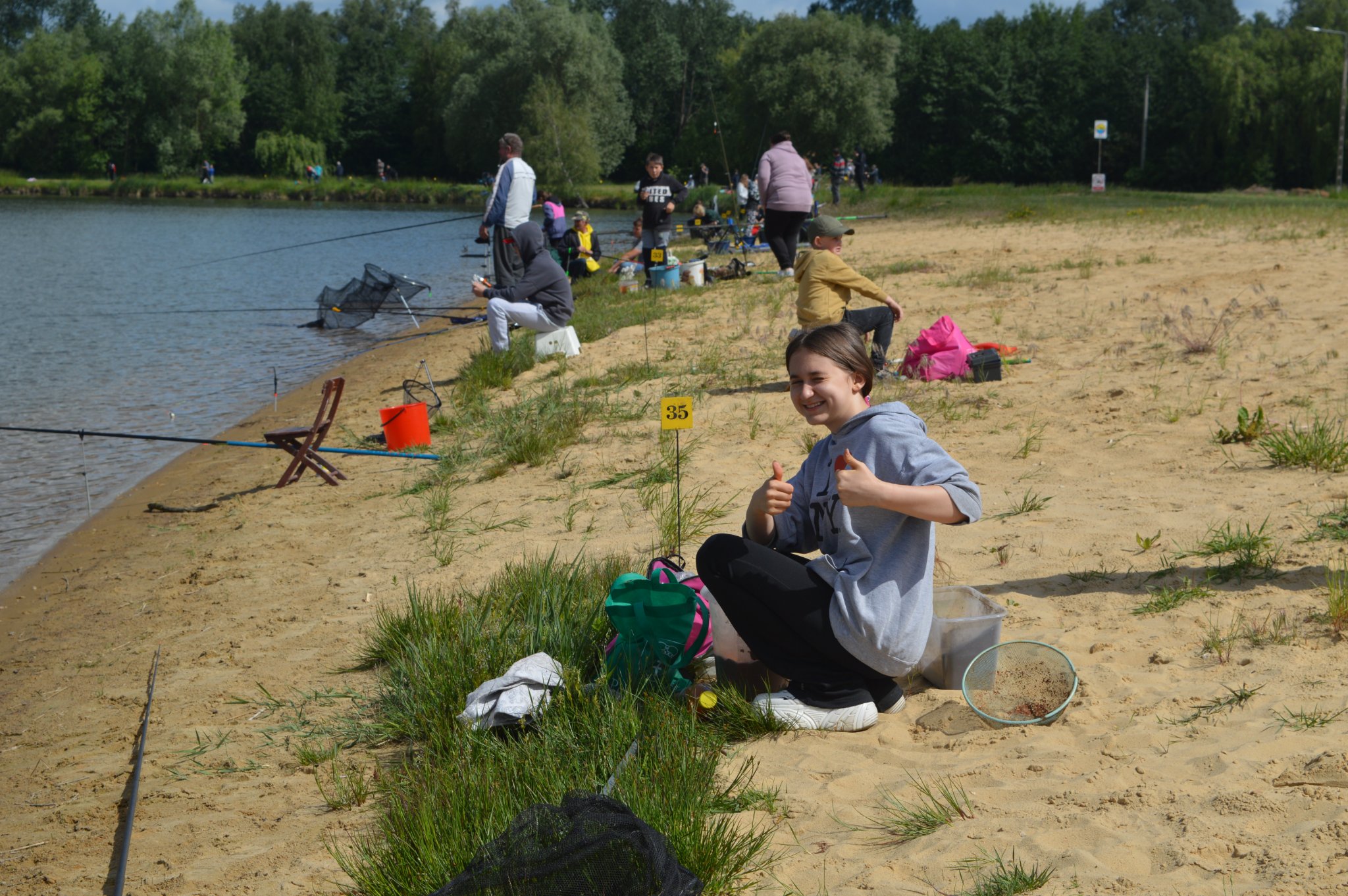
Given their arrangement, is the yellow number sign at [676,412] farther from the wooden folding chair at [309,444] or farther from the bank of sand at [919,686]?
the wooden folding chair at [309,444]

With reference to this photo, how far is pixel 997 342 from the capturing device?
917cm

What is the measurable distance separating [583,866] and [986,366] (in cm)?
595

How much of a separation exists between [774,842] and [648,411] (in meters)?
5.15

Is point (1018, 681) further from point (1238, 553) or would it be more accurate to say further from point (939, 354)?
point (939, 354)

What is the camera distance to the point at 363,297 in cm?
1521

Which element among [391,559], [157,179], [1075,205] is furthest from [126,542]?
[157,179]

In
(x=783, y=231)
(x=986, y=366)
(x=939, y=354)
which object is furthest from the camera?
(x=783, y=231)

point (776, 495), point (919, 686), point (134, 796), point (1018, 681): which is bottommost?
point (134, 796)

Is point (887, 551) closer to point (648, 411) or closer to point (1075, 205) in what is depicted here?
point (648, 411)

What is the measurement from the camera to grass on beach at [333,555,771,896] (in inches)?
109

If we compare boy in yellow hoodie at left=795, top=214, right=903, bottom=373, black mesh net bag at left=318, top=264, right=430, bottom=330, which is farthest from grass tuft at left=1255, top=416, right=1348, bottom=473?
black mesh net bag at left=318, top=264, right=430, bottom=330

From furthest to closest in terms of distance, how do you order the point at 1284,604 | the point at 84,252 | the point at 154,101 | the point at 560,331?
the point at 154,101 < the point at 84,252 < the point at 560,331 < the point at 1284,604

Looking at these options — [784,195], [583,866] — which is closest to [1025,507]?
[583,866]

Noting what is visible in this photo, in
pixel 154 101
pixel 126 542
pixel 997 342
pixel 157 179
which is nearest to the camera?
pixel 126 542
